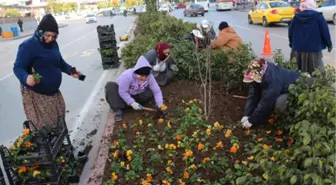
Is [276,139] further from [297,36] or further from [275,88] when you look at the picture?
[297,36]

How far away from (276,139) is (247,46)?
2.00 meters

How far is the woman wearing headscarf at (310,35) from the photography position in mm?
4781

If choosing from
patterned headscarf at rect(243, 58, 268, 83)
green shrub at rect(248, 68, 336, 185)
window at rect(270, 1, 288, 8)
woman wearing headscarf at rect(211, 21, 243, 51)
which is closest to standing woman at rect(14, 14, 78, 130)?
patterned headscarf at rect(243, 58, 268, 83)

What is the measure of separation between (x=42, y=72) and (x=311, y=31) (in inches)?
155

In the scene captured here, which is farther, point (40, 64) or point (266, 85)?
point (266, 85)

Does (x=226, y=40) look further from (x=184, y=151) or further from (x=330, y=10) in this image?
(x=330, y=10)

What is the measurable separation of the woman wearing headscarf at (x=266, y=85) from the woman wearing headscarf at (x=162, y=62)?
2082 mm

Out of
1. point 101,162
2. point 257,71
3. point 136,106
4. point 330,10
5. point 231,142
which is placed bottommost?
point 101,162

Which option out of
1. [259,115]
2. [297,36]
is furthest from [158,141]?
[297,36]

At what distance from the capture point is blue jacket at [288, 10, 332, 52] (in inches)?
188

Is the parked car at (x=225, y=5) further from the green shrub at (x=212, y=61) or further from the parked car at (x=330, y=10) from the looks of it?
the green shrub at (x=212, y=61)

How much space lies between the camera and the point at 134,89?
4543 millimetres

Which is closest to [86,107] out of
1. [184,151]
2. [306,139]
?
[184,151]

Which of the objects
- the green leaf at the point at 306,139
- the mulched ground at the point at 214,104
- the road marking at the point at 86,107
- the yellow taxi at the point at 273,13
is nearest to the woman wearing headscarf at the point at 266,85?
the mulched ground at the point at 214,104
